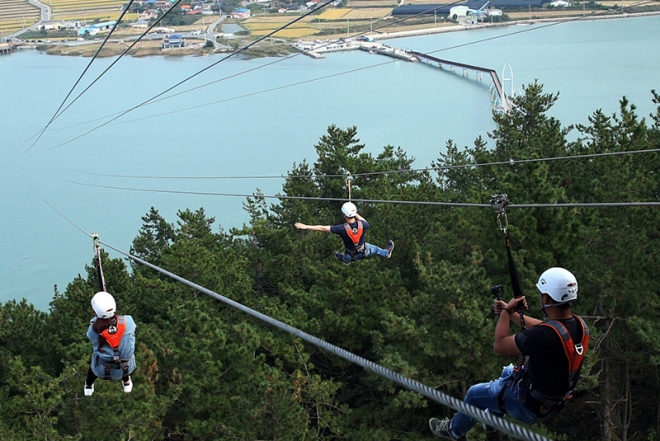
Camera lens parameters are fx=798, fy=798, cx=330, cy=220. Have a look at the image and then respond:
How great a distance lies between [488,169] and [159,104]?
2762 cm

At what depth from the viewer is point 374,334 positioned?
46.3 ft

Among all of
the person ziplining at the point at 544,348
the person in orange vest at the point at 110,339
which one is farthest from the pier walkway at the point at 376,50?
the person ziplining at the point at 544,348

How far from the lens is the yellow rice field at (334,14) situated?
51041 millimetres

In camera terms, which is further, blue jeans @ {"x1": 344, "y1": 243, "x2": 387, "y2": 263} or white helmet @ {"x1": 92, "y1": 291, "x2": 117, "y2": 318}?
blue jeans @ {"x1": 344, "y1": 243, "x2": 387, "y2": 263}

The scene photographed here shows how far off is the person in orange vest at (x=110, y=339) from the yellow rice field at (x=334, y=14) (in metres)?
47.8

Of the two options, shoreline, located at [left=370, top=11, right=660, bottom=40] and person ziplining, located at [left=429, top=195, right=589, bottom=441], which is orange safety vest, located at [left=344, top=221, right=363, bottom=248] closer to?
person ziplining, located at [left=429, top=195, right=589, bottom=441]

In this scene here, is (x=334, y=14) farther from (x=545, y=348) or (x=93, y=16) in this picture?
(x=545, y=348)

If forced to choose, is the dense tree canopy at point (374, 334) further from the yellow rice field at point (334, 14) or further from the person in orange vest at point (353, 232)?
the yellow rice field at point (334, 14)

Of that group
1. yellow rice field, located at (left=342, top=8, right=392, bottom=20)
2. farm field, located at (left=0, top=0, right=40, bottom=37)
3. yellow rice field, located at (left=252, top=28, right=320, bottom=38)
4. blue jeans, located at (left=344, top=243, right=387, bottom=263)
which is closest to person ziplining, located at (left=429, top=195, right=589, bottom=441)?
blue jeans, located at (left=344, top=243, right=387, bottom=263)

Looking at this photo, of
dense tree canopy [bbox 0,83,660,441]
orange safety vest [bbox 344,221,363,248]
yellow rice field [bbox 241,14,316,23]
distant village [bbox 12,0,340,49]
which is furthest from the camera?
yellow rice field [bbox 241,14,316,23]

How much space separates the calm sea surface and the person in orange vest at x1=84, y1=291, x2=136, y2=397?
74.6 feet

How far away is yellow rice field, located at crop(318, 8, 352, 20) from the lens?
51041mm

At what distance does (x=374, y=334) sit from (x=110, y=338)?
9629mm

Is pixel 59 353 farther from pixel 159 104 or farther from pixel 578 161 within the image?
pixel 159 104
